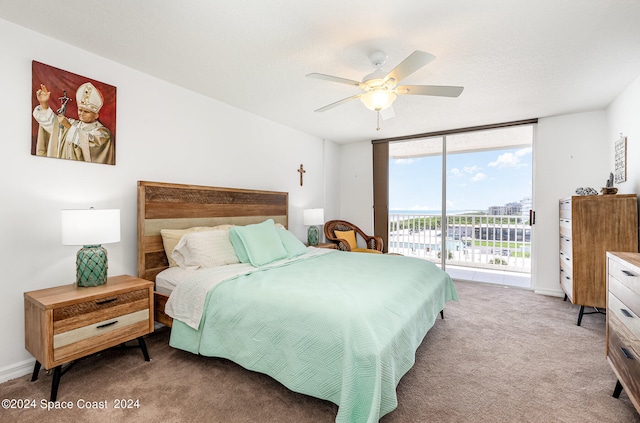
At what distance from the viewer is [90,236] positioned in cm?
201

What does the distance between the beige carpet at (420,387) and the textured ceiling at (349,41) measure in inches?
93.9

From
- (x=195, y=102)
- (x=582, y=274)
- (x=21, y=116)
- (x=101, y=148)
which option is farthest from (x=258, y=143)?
(x=582, y=274)

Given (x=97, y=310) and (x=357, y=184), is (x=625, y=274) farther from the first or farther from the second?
(x=357, y=184)

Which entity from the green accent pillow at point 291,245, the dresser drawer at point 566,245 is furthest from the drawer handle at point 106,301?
the dresser drawer at point 566,245

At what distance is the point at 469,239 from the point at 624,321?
406cm

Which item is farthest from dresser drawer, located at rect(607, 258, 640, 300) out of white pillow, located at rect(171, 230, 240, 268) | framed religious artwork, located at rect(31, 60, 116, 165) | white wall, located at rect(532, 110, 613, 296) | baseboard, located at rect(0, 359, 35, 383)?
baseboard, located at rect(0, 359, 35, 383)

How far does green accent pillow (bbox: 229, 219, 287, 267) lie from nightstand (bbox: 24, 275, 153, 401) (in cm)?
85

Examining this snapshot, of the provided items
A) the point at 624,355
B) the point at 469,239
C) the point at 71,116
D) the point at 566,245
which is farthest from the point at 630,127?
the point at 71,116

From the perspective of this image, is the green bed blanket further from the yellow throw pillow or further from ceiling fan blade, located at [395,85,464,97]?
the yellow throw pillow

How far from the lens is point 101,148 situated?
2.46 meters

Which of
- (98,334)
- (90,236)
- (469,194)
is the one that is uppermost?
(469,194)

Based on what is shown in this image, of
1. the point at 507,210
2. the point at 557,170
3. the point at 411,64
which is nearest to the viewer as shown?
the point at 411,64

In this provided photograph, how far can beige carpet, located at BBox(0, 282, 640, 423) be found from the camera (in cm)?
166

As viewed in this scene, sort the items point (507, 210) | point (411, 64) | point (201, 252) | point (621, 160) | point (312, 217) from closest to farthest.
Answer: point (411, 64) → point (201, 252) → point (621, 160) → point (312, 217) → point (507, 210)
